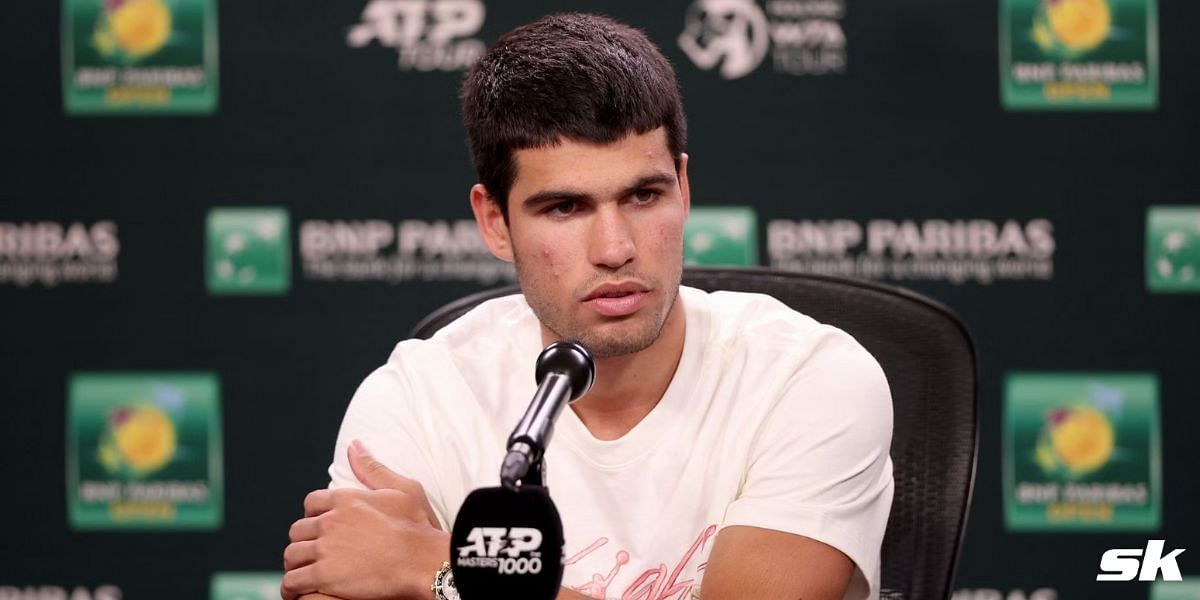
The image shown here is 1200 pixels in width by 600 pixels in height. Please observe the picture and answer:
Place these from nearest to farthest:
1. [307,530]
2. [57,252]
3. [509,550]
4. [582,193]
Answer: [509,550] → [307,530] → [582,193] → [57,252]

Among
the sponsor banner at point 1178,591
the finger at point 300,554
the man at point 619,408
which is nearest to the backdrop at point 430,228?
the sponsor banner at point 1178,591

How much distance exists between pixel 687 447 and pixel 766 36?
1.79m

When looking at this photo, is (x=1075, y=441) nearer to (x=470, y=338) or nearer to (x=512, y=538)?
(x=470, y=338)

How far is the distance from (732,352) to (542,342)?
313 millimetres

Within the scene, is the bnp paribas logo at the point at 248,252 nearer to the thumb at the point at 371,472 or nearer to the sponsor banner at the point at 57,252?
the sponsor banner at the point at 57,252

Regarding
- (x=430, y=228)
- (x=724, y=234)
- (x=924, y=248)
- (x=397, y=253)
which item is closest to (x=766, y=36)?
(x=724, y=234)

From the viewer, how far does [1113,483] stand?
11.8ft

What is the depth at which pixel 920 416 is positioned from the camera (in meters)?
2.18

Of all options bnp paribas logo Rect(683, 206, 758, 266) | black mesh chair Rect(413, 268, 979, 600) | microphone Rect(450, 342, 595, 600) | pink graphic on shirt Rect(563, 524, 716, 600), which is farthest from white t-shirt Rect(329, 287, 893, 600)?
bnp paribas logo Rect(683, 206, 758, 266)

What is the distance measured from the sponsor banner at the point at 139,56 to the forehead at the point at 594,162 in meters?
1.96

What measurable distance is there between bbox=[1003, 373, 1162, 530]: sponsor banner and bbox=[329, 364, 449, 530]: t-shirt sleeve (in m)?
1.97

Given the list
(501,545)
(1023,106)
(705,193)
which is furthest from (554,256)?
(1023,106)

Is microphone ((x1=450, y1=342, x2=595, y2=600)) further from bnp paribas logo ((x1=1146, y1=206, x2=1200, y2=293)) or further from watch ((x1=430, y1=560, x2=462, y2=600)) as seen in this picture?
bnp paribas logo ((x1=1146, y1=206, x2=1200, y2=293))

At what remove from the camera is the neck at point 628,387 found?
2.14 metres
